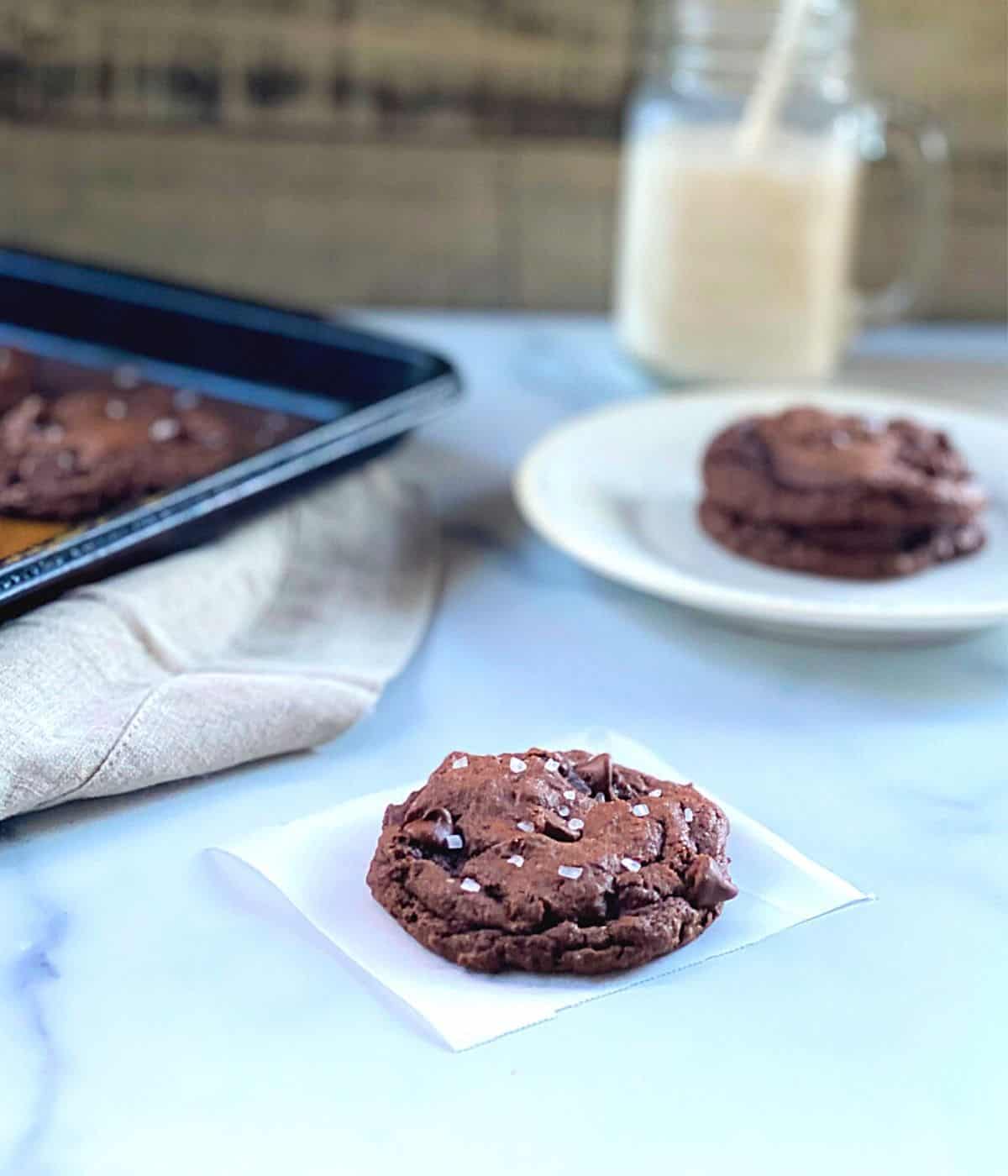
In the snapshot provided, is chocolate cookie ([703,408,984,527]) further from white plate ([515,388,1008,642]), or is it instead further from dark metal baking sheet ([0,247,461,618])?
dark metal baking sheet ([0,247,461,618])

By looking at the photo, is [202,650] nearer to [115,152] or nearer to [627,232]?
[627,232]

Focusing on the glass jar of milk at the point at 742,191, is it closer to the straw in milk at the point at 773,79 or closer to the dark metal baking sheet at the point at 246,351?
the straw in milk at the point at 773,79

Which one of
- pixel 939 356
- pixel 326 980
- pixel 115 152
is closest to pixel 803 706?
pixel 326 980

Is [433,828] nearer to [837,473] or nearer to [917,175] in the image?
[837,473]

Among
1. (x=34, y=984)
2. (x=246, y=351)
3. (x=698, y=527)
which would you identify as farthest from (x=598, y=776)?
(x=246, y=351)

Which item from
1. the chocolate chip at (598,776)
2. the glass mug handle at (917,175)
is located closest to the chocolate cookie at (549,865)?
the chocolate chip at (598,776)
